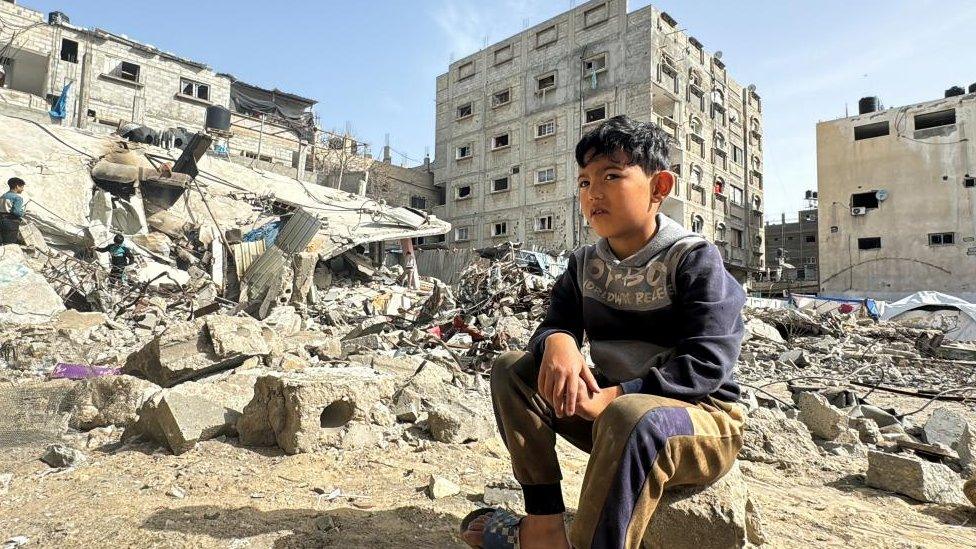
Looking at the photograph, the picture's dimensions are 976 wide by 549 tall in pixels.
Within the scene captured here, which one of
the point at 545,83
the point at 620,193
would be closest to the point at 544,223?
the point at 545,83

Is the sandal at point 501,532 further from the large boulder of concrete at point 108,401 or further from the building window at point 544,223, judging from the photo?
the building window at point 544,223

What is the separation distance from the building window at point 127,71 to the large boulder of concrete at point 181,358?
2470 centimetres

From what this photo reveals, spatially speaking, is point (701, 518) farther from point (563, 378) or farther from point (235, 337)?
point (235, 337)

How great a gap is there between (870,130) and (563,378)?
32.7 metres

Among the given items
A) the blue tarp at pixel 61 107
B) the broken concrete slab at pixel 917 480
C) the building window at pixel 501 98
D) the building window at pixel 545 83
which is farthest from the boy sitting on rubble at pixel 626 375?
the building window at pixel 501 98

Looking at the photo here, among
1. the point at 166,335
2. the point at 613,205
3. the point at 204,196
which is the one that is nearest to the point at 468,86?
the point at 204,196

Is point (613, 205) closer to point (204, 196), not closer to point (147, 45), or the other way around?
point (204, 196)

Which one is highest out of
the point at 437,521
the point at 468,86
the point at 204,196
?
the point at 468,86

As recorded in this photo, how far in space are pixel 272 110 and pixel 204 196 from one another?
18.5m

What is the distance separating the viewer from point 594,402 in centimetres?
142

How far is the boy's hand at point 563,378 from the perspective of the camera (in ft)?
4.65

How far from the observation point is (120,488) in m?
2.25

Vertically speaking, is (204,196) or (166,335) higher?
(204,196)

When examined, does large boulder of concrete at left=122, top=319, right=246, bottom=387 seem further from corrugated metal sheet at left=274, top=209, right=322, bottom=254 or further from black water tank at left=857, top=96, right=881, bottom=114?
black water tank at left=857, top=96, right=881, bottom=114
